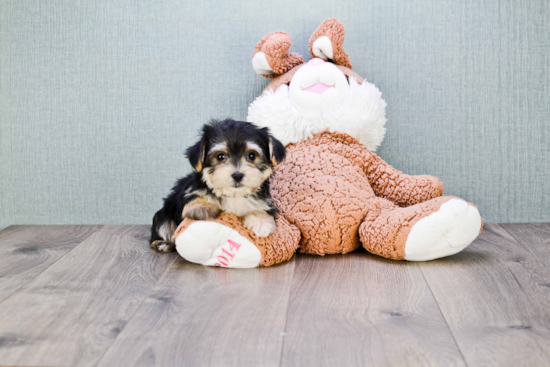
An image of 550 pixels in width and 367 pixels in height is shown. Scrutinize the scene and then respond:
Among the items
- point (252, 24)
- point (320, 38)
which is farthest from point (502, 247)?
point (252, 24)

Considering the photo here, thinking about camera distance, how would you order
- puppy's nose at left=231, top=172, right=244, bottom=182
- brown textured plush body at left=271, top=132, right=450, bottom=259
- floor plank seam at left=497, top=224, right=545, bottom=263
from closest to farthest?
puppy's nose at left=231, top=172, right=244, bottom=182
brown textured plush body at left=271, top=132, right=450, bottom=259
floor plank seam at left=497, top=224, right=545, bottom=263

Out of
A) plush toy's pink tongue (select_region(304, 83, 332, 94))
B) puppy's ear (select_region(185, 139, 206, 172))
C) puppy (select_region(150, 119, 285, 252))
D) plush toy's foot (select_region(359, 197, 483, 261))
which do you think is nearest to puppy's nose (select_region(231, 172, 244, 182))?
puppy (select_region(150, 119, 285, 252))

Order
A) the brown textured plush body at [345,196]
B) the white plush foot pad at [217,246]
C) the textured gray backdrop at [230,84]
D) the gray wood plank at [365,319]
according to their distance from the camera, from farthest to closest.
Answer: the textured gray backdrop at [230,84]
the brown textured plush body at [345,196]
the white plush foot pad at [217,246]
the gray wood plank at [365,319]

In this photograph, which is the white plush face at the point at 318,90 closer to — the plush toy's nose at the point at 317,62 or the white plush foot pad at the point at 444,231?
the plush toy's nose at the point at 317,62

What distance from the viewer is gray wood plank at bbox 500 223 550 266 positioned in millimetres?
2312

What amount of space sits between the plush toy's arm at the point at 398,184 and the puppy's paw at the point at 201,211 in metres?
0.90

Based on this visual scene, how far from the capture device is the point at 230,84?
9.35ft

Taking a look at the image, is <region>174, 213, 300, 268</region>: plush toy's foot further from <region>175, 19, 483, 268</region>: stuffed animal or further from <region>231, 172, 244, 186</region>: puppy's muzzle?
<region>231, 172, 244, 186</region>: puppy's muzzle

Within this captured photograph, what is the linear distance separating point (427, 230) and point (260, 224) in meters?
0.70

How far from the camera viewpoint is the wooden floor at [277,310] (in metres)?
1.34

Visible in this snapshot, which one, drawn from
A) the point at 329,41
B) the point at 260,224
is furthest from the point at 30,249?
the point at 329,41

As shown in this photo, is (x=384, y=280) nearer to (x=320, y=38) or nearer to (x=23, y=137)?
(x=320, y=38)

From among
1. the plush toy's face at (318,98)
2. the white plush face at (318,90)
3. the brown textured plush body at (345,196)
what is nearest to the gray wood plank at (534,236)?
the brown textured plush body at (345,196)

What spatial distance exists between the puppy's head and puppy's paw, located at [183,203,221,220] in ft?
0.26
